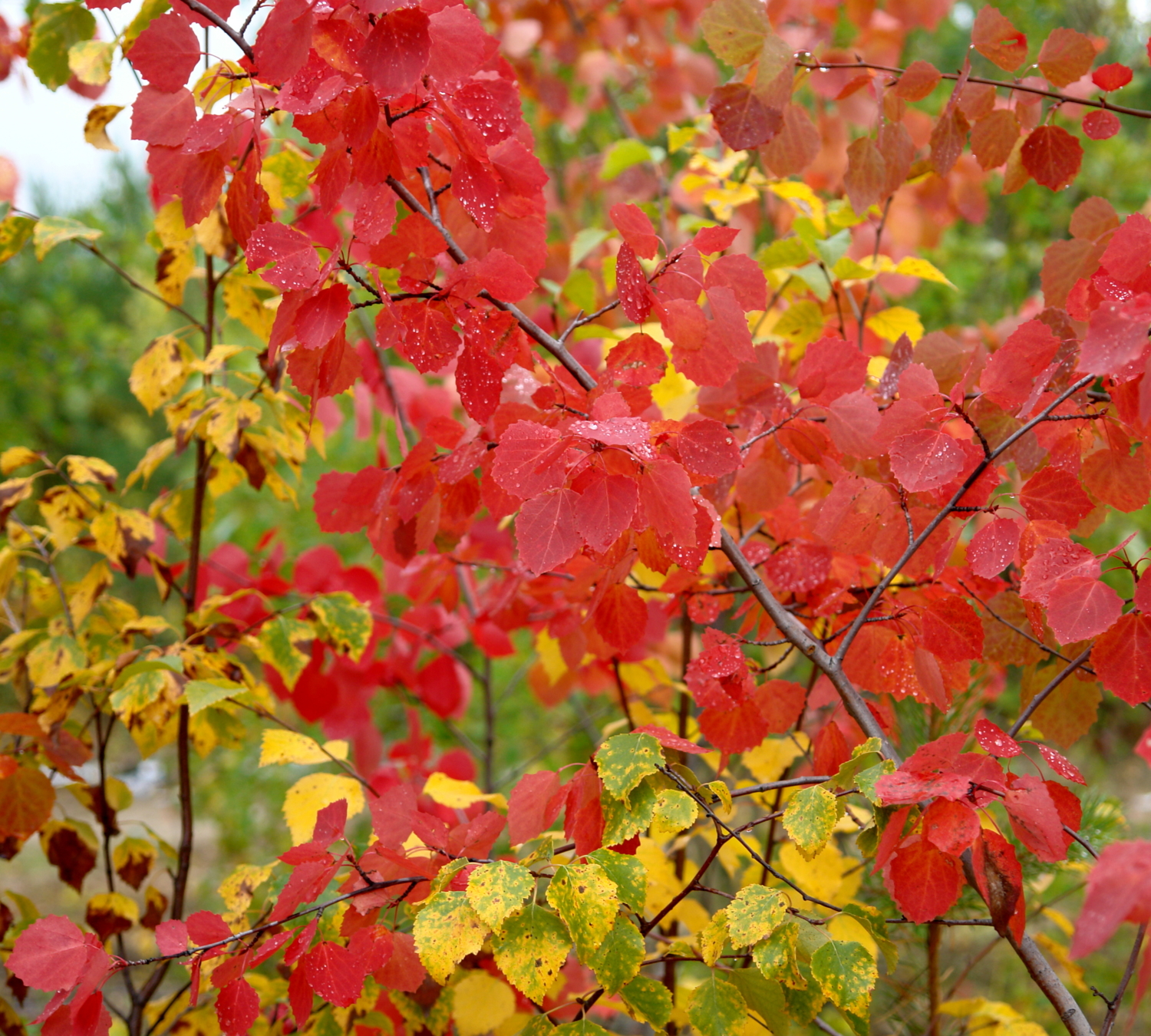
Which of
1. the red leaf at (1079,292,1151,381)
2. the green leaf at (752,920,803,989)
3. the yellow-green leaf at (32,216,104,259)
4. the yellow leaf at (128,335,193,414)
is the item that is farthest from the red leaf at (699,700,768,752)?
the yellow-green leaf at (32,216,104,259)

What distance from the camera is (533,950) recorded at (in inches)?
22.4

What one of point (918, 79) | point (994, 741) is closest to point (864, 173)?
point (918, 79)

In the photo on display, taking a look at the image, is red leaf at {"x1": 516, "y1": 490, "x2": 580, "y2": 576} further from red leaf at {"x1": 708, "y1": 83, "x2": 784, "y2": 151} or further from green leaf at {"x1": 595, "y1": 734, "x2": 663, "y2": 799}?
red leaf at {"x1": 708, "y1": 83, "x2": 784, "y2": 151}

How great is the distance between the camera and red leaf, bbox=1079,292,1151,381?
17.6 inches

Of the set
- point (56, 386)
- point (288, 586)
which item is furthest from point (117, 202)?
point (288, 586)

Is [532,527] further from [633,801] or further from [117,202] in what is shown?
[117,202]

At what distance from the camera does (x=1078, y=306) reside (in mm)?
620

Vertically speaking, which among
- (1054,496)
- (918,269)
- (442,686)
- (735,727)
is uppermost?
(918,269)

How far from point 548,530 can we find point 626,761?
162 millimetres

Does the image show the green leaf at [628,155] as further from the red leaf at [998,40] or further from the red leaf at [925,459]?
the red leaf at [925,459]

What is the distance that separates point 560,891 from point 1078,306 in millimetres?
530

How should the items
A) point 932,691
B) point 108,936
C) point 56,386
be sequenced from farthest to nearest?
point 56,386 < point 108,936 < point 932,691

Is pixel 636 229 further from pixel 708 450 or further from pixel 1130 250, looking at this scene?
pixel 1130 250

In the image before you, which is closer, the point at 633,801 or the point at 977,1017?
the point at 633,801
